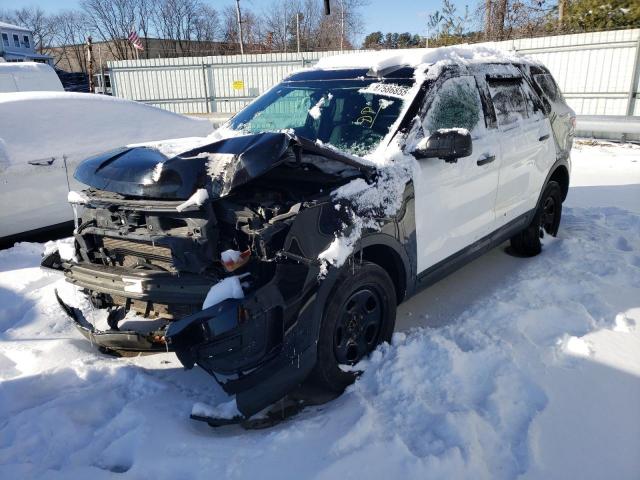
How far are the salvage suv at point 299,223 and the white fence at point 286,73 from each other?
12147mm

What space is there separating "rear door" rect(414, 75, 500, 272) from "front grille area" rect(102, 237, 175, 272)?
1.59 metres

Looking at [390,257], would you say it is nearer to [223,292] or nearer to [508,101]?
[223,292]

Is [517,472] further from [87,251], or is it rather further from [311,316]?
[87,251]

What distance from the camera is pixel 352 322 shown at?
9.78 feet

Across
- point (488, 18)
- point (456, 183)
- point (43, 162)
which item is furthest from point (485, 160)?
point (488, 18)

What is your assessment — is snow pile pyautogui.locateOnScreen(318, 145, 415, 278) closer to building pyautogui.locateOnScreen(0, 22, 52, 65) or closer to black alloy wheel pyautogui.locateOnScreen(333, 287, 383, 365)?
black alloy wheel pyautogui.locateOnScreen(333, 287, 383, 365)

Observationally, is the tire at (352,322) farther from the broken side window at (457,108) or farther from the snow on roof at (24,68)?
the snow on roof at (24,68)

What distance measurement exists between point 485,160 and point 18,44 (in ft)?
224

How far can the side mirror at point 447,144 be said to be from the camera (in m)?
3.08

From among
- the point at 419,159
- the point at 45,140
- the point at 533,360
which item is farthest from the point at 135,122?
the point at 533,360

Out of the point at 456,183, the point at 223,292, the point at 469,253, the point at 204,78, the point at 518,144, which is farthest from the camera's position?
the point at 204,78

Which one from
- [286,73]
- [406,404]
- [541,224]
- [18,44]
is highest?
[18,44]

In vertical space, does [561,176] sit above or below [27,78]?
below

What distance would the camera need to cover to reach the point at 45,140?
551 centimetres
